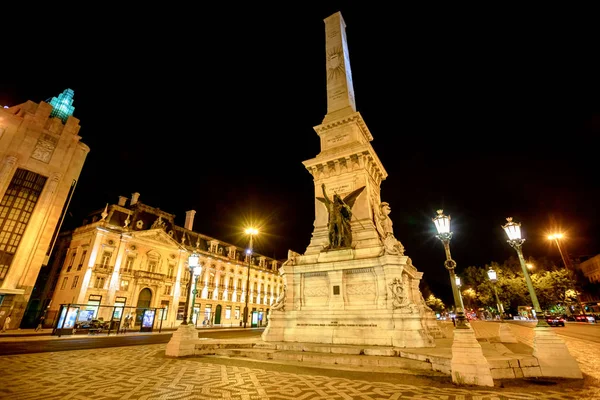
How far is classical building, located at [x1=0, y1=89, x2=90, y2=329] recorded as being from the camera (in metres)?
27.2

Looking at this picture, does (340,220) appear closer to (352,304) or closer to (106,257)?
(352,304)

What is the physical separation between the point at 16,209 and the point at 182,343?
3099 cm

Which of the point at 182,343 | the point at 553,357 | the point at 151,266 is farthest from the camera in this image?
the point at 151,266

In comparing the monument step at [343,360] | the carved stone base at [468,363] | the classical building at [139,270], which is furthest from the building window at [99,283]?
the carved stone base at [468,363]

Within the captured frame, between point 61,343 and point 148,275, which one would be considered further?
point 148,275

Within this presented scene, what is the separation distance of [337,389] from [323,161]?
11.4 metres

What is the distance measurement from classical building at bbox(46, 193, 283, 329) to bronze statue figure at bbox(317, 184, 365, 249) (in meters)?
17.3

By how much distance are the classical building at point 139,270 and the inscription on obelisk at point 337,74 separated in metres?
18.2

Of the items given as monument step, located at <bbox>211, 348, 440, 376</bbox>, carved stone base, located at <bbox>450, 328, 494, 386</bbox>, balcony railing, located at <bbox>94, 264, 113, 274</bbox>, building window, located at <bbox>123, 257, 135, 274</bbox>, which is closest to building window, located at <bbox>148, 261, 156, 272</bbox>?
building window, located at <bbox>123, 257, 135, 274</bbox>

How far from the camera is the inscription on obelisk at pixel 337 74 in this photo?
1777 centimetres

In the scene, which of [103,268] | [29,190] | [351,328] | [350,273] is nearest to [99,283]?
[103,268]

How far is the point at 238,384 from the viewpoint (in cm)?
632

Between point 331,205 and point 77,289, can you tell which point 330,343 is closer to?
point 331,205

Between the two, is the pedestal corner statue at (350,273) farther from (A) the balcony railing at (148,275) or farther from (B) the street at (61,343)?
(A) the balcony railing at (148,275)
